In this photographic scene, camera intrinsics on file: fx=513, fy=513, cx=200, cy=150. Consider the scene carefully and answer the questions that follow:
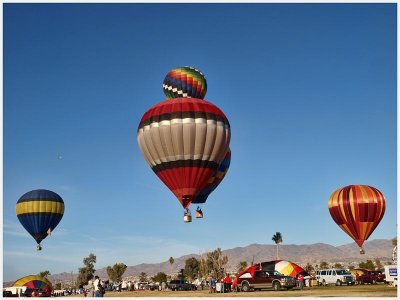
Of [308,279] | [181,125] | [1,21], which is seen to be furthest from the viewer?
[308,279]

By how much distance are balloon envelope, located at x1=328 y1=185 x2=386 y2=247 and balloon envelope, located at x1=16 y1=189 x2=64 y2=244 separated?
30939 millimetres

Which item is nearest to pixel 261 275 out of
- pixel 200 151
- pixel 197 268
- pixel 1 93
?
pixel 200 151

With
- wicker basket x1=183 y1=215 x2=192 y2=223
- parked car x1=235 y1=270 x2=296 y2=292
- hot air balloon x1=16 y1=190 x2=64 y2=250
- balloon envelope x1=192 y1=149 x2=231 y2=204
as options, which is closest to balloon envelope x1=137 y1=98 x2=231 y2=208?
wicker basket x1=183 y1=215 x2=192 y2=223

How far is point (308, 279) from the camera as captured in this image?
44.0 metres

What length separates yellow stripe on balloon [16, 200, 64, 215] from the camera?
188 feet

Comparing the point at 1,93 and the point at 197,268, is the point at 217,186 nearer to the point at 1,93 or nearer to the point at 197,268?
the point at 1,93

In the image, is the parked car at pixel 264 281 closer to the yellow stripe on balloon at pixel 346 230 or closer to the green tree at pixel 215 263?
the yellow stripe on balloon at pixel 346 230

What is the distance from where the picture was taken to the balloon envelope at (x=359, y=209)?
47.5 meters

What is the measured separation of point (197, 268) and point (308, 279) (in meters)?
87.3

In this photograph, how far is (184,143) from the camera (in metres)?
38.1

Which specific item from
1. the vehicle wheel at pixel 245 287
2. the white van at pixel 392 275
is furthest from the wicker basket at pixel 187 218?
the white van at pixel 392 275

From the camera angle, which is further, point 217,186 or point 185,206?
point 217,186

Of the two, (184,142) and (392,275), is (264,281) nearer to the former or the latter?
(392,275)

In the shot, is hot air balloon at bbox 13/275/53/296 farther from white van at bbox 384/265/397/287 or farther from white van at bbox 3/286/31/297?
white van at bbox 384/265/397/287
